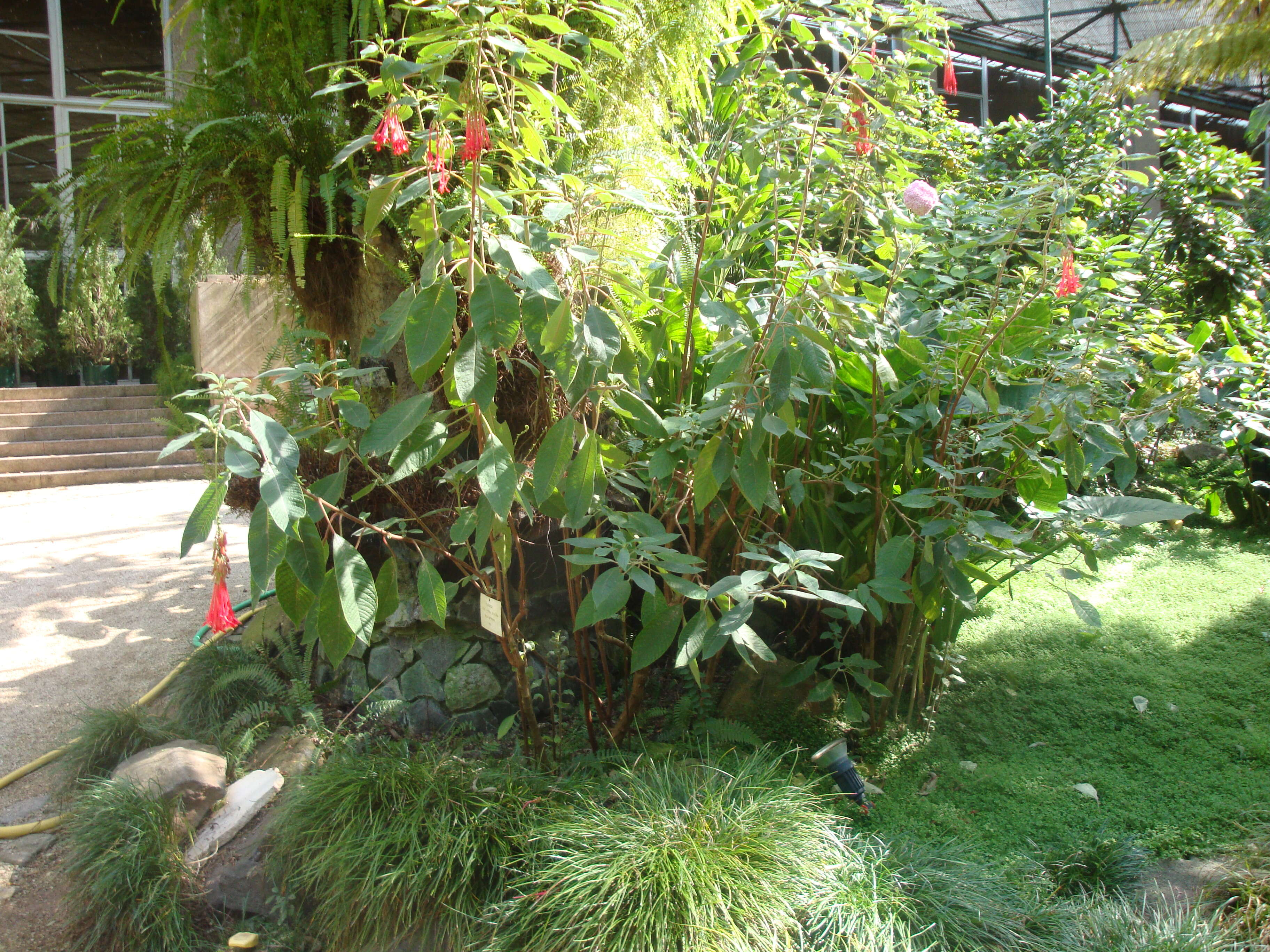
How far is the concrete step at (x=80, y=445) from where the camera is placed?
26.8ft

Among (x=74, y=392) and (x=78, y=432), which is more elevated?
(x=74, y=392)

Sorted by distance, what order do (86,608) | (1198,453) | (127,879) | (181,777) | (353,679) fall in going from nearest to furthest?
1. (127,879)
2. (181,777)
3. (353,679)
4. (86,608)
5. (1198,453)

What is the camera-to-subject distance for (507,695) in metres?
3.05

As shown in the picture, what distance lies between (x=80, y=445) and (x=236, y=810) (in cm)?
708

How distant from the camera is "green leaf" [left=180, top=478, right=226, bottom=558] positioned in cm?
162

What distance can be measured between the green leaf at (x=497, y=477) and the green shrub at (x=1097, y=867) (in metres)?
1.64

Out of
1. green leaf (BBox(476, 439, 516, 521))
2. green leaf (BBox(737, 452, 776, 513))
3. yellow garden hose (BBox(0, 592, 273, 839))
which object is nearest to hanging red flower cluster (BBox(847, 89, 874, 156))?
green leaf (BBox(737, 452, 776, 513))

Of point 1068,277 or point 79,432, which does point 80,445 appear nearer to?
point 79,432

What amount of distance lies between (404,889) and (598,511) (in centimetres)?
103

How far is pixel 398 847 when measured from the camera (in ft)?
7.06

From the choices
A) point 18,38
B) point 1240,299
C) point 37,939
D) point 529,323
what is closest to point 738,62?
point 529,323

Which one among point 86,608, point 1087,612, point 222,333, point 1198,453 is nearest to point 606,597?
point 1087,612

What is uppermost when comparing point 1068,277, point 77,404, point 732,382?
point 1068,277

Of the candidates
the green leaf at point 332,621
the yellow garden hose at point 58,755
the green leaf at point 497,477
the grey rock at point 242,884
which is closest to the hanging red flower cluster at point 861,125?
the green leaf at point 497,477
